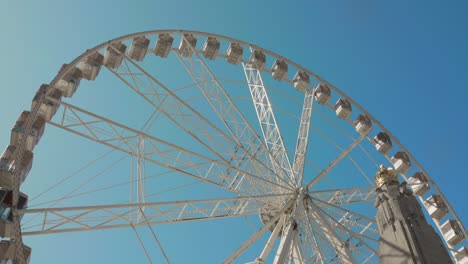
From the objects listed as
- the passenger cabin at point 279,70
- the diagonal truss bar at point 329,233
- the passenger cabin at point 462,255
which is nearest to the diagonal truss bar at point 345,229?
the diagonal truss bar at point 329,233

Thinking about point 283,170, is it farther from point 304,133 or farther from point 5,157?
point 5,157

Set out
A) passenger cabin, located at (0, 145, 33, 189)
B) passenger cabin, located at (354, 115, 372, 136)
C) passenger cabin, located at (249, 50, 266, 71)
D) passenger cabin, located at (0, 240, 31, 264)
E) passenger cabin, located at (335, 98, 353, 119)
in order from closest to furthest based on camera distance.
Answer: passenger cabin, located at (0, 240, 31, 264)
passenger cabin, located at (0, 145, 33, 189)
passenger cabin, located at (249, 50, 266, 71)
passenger cabin, located at (335, 98, 353, 119)
passenger cabin, located at (354, 115, 372, 136)

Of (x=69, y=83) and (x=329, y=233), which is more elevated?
(x=69, y=83)

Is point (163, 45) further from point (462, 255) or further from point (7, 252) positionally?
point (462, 255)

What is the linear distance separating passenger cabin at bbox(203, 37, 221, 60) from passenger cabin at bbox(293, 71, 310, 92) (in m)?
4.51

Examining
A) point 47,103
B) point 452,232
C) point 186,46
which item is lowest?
point 452,232

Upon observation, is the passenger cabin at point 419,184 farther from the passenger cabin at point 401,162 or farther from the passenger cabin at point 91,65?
the passenger cabin at point 91,65

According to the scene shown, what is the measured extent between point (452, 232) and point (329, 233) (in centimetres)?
850

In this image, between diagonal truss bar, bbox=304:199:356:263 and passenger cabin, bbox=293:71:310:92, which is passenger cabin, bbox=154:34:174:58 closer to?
passenger cabin, bbox=293:71:310:92

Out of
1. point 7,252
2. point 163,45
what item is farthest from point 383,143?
point 7,252

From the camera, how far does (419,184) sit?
28828 mm

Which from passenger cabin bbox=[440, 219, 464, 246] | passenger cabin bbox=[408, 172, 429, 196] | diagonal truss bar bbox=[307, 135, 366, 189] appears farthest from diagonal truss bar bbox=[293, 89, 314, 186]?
passenger cabin bbox=[440, 219, 464, 246]

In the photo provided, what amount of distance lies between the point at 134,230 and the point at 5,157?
5.24m

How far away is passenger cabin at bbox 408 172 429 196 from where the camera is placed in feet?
94.4
